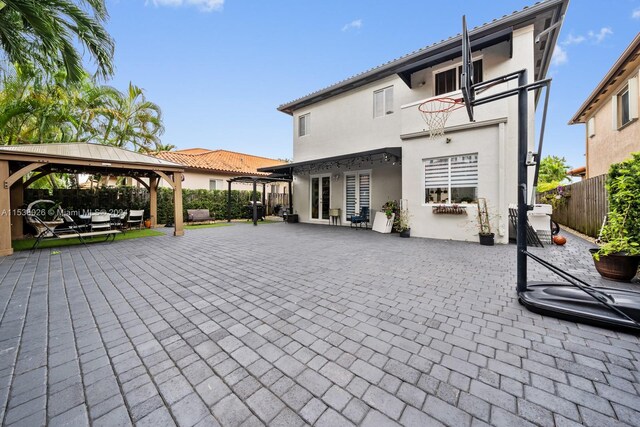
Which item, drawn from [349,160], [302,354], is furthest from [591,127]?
[302,354]

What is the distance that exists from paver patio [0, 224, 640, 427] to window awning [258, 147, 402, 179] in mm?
5877

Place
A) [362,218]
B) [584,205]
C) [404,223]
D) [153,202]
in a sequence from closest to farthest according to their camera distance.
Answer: [584,205]
[404,223]
[362,218]
[153,202]

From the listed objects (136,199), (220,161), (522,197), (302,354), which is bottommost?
(302,354)

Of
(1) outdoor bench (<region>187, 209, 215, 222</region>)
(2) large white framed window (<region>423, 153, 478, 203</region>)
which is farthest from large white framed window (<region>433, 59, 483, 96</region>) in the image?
(1) outdoor bench (<region>187, 209, 215, 222</region>)

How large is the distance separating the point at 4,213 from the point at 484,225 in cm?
1292

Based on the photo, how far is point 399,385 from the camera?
69.8 inches

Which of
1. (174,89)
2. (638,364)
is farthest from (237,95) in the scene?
(638,364)

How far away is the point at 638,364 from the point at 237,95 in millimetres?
24291

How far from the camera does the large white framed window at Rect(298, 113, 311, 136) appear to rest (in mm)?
13477

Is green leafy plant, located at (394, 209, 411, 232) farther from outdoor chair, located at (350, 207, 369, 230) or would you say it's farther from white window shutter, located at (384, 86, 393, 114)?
white window shutter, located at (384, 86, 393, 114)

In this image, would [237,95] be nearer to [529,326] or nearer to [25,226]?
[25,226]

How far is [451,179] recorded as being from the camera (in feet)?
26.6

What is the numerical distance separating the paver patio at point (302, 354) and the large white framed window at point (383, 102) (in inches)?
322

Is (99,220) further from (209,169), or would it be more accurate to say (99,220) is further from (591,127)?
(591,127)
